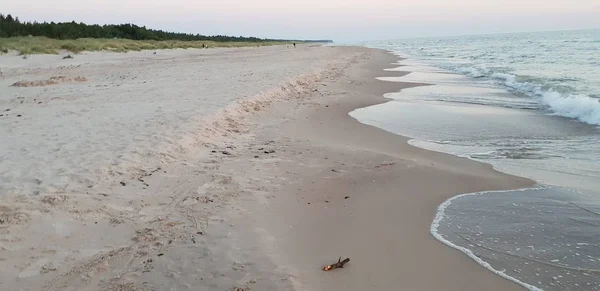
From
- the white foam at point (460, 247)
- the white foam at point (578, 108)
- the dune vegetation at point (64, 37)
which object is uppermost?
the dune vegetation at point (64, 37)

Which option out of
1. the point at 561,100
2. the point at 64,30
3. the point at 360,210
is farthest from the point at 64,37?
the point at 360,210

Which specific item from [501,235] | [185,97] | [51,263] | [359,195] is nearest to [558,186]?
[501,235]

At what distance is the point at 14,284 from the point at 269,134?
5006 mm

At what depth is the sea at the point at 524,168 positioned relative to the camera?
3331mm

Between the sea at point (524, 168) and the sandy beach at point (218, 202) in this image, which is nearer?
the sandy beach at point (218, 202)

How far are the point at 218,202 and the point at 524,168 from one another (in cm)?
388

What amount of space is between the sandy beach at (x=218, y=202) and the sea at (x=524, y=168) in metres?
0.26

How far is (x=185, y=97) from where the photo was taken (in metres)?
9.94

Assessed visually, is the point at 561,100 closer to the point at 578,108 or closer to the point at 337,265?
the point at 578,108

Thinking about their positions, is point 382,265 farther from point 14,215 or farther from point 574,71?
point 574,71

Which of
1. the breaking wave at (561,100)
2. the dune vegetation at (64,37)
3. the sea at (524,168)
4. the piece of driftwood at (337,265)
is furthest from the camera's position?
the dune vegetation at (64,37)

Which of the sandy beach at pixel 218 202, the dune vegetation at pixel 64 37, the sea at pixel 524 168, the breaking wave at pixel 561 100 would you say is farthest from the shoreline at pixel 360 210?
the dune vegetation at pixel 64 37

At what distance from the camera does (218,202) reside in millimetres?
4398

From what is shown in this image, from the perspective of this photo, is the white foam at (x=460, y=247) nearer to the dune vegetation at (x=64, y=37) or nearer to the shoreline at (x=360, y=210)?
the shoreline at (x=360, y=210)
